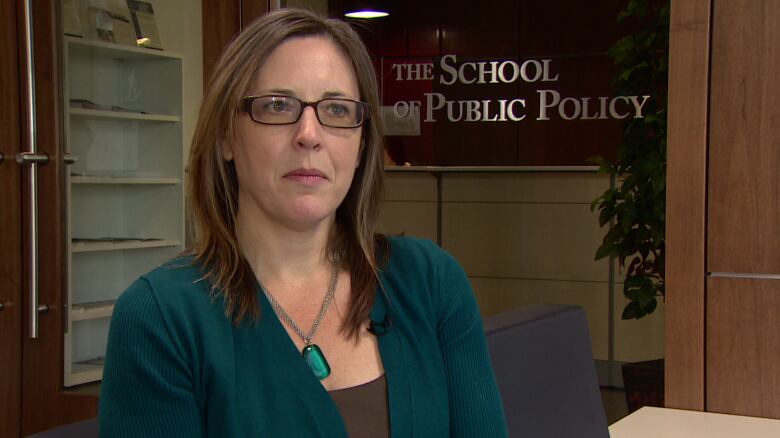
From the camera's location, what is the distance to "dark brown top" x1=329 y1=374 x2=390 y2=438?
1.36 metres

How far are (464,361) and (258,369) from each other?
1.14 feet

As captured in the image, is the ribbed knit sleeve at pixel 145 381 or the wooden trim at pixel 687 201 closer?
the ribbed knit sleeve at pixel 145 381

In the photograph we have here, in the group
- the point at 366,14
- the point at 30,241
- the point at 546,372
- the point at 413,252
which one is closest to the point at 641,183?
the point at 366,14

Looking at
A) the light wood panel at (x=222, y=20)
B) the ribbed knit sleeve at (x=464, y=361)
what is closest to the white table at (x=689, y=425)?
the ribbed knit sleeve at (x=464, y=361)

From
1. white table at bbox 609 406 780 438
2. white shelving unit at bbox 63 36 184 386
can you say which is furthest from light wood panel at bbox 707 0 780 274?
white shelving unit at bbox 63 36 184 386

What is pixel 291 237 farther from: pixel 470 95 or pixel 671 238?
pixel 470 95

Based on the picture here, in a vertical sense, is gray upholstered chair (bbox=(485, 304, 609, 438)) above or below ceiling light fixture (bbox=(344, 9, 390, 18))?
below

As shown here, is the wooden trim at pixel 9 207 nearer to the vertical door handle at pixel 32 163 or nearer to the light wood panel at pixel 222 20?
the vertical door handle at pixel 32 163

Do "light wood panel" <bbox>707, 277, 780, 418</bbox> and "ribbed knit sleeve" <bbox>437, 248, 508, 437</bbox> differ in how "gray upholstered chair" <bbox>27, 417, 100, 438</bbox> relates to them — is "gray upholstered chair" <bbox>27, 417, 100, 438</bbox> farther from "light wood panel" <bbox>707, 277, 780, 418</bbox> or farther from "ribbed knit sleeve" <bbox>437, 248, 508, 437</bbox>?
"light wood panel" <bbox>707, 277, 780, 418</bbox>

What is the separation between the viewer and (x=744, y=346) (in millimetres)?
2404

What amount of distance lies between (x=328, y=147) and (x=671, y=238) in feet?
4.39

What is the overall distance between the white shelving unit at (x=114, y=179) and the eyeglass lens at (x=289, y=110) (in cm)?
289

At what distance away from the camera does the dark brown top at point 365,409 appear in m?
1.36

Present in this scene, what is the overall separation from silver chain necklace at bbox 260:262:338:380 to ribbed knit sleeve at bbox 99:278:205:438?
18cm
